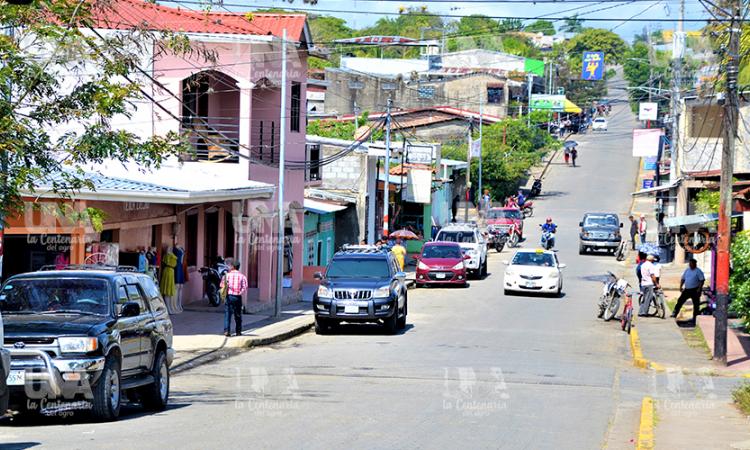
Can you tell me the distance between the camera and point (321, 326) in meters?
27.1

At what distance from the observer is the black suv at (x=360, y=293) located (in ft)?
86.2

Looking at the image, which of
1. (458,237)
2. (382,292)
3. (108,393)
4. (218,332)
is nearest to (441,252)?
(458,237)

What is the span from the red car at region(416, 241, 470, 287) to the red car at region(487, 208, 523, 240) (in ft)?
61.8

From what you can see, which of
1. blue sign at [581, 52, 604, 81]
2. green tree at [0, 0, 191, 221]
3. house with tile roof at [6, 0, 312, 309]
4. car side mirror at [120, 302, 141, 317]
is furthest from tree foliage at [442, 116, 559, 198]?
car side mirror at [120, 302, 141, 317]

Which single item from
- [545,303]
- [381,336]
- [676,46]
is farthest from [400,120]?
[381,336]

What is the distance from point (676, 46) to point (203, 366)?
38.0 m

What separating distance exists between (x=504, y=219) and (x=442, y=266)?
A: 20.4 m

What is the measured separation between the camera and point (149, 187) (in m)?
25.4

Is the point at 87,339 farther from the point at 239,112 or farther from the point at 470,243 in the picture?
the point at 470,243

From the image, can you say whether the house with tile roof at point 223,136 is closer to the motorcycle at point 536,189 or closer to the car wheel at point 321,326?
the car wheel at point 321,326

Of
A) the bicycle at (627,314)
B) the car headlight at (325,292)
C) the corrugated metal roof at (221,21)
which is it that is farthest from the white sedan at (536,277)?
the car headlight at (325,292)

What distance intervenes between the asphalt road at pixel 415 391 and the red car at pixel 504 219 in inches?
969

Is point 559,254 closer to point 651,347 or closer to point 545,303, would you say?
point 545,303

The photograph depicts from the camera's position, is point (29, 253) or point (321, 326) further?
point (321, 326)
